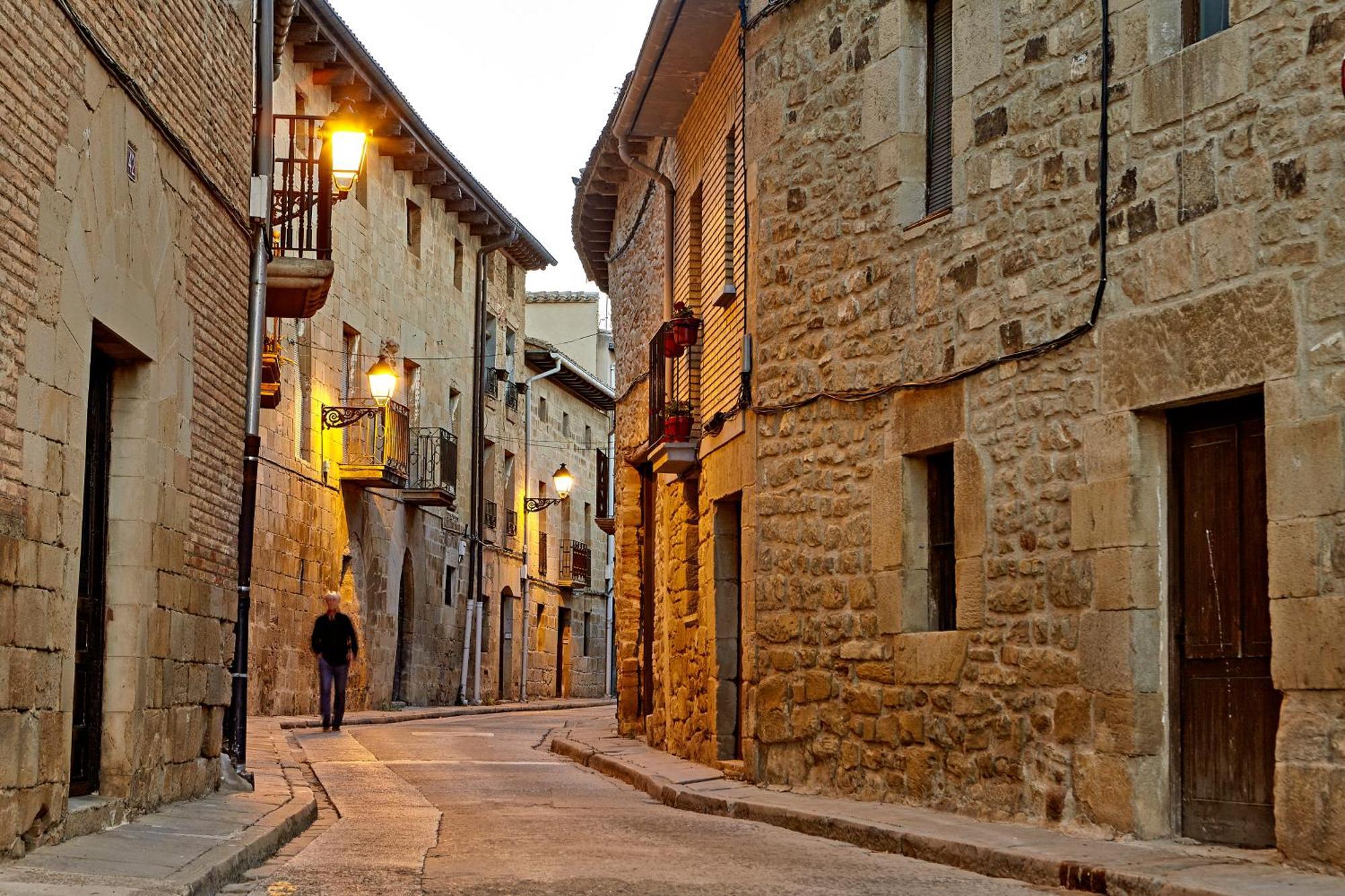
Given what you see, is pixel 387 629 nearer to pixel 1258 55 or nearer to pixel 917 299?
pixel 917 299

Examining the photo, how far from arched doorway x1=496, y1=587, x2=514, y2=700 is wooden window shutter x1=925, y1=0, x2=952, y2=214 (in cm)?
2642

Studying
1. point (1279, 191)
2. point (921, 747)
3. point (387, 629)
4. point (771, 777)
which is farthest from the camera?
point (387, 629)

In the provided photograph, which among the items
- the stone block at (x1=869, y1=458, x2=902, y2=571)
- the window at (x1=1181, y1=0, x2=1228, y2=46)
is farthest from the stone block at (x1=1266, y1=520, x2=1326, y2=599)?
the stone block at (x1=869, y1=458, x2=902, y2=571)

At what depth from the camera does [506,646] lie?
3694cm

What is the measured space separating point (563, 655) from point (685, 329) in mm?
27702

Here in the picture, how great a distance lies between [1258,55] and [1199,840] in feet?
11.8

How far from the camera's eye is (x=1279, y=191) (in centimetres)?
776

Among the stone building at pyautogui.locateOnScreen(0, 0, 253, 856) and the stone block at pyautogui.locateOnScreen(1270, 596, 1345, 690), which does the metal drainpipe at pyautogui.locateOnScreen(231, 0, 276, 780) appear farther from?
the stone block at pyautogui.locateOnScreen(1270, 596, 1345, 690)

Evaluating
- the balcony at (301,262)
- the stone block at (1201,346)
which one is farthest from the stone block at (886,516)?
the balcony at (301,262)

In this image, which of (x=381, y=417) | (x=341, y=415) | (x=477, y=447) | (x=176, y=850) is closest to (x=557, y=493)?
(x=477, y=447)

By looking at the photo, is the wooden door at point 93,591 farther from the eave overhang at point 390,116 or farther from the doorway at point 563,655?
the doorway at point 563,655

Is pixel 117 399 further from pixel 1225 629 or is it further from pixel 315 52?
pixel 315 52

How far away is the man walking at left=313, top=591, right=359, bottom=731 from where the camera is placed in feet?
61.6

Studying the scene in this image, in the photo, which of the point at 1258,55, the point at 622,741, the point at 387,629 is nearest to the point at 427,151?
the point at 387,629
